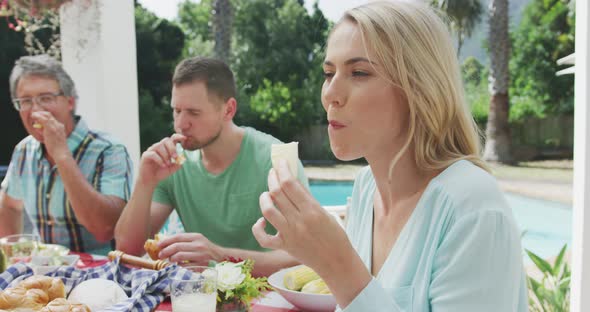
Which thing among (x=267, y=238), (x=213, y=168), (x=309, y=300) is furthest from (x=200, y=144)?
(x=267, y=238)

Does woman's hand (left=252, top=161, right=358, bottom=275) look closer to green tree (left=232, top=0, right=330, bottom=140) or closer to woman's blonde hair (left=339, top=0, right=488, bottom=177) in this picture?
woman's blonde hair (left=339, top=0, right=488, bottom=177)

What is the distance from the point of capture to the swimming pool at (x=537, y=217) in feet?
30.2

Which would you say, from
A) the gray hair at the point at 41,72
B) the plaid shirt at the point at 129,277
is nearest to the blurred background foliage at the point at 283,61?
the gray hair at the point at 41,72

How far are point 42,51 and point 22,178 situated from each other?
4.71 feet

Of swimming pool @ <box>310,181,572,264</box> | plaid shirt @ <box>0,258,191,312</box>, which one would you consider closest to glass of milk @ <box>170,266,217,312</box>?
plaid shirt @ <box>0,258,191,312</box>

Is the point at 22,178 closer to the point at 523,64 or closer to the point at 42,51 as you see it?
the point at 42,51

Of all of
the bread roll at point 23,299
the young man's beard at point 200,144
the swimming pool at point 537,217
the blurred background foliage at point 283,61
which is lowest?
the swimming pool at point 537,217

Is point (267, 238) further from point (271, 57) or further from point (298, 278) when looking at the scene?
point (271, 57)

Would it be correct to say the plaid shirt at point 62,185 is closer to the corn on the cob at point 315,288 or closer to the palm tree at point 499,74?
the corn on the cob at point 315,288

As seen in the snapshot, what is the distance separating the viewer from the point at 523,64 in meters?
9.54

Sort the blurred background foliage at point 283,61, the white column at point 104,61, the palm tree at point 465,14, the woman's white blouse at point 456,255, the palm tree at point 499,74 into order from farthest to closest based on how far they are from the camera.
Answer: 1. the palm tree at point 465,14
2. the palm tree at point 499,74
3. the blurred background foliage at point 283,61
4. the white column at point 104,61
5. the woman's white blouse at point 456,255

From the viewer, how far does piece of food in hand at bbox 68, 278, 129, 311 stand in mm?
1204

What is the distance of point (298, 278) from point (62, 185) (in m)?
1.60

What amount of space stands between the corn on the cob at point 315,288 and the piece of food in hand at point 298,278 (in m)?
0.02
